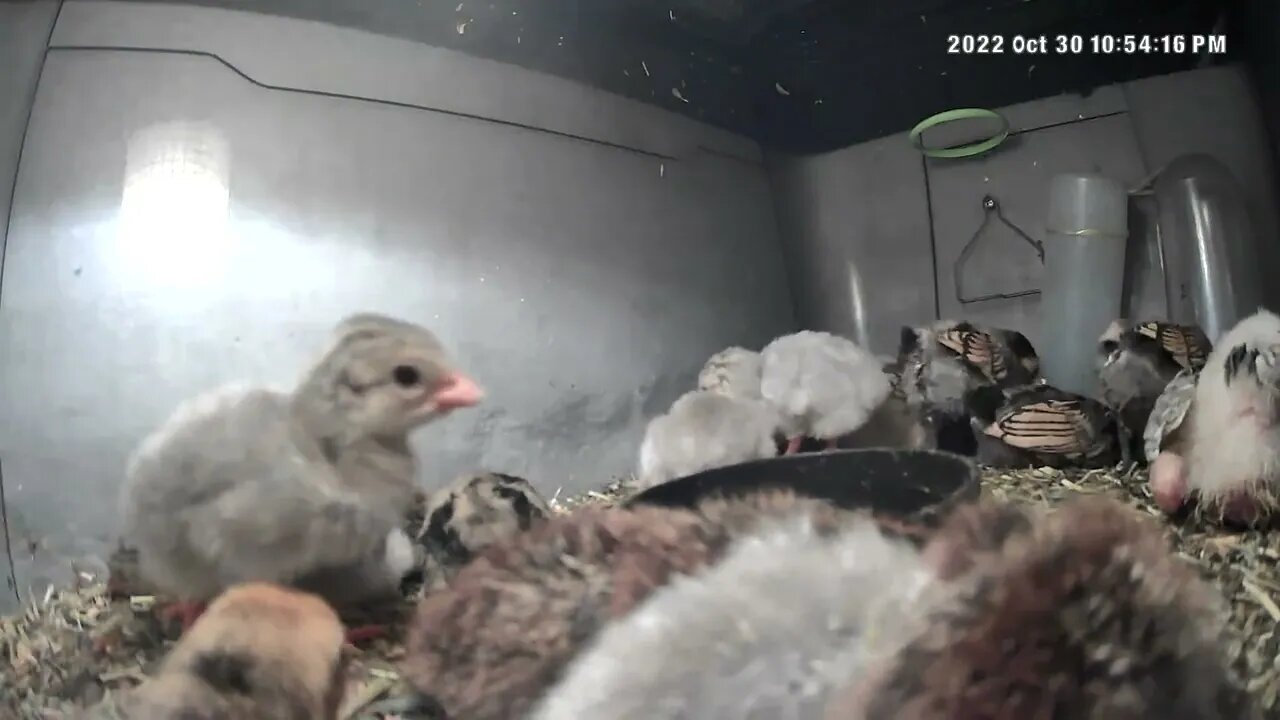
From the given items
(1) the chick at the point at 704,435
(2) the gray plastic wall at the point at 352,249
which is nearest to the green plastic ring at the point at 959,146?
(2) the gray plastic wall at the point at 352,249

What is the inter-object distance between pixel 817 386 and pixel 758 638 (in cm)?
28

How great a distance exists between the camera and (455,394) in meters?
0.50

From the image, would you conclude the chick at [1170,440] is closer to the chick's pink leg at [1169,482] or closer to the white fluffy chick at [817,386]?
the chick's pink leg at [1169,482]

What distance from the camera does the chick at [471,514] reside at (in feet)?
1.72

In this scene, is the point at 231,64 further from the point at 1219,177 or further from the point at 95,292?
the point at 1219,177

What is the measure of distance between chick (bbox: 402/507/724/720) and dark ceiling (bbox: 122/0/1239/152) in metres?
0.32

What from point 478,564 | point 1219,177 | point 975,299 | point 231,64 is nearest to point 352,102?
point 231,64

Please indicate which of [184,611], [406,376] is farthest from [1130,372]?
[184,611]

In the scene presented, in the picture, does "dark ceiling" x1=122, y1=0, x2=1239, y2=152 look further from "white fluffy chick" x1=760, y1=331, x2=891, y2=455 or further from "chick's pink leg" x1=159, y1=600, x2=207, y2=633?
"chick's pink leg" x1=159, y1=600, x2=207, y2=633

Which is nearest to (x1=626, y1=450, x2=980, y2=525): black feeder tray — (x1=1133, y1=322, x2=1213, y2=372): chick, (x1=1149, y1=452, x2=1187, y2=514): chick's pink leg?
(x1=1149, y1=452, x2=1187, y2=514): chick's pink leg

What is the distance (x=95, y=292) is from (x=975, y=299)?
59 centimetres

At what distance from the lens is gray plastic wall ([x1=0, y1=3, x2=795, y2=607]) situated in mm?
492

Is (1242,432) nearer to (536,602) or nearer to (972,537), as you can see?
(972,537)

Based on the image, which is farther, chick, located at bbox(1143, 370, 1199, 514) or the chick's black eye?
chick, located at bbox(1143, 370, 1199, 514)
